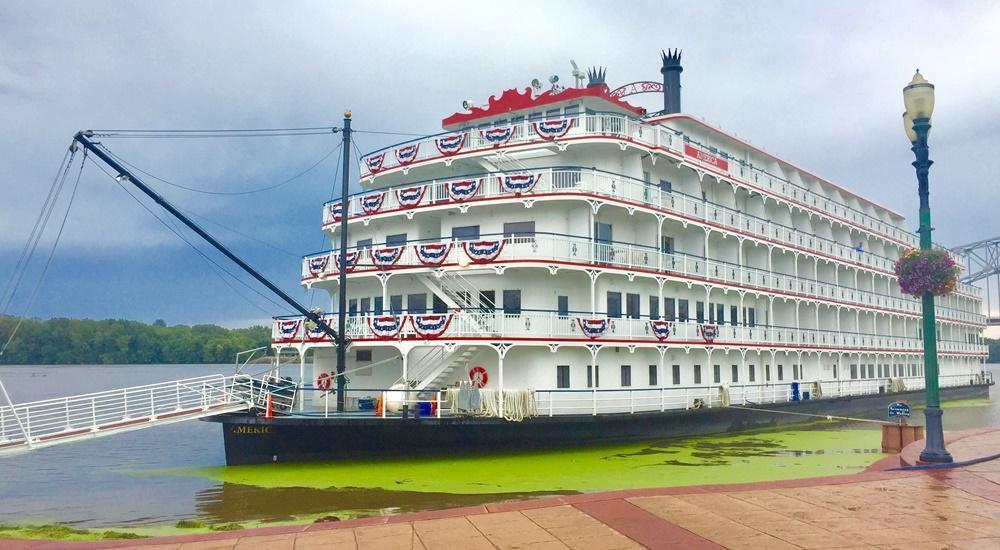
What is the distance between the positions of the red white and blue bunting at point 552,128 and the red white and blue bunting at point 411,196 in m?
4.52

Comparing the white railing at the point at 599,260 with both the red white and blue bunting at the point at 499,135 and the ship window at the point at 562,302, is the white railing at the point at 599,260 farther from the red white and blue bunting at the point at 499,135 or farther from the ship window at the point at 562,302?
the red white and blue bunting at the point at 499,135

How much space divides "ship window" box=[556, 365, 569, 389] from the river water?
85.0 inches

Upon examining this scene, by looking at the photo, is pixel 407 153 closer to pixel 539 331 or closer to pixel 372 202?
pixel 372 202

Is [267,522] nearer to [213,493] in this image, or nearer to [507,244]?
[213,493]

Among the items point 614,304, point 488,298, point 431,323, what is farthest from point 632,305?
point 431,323

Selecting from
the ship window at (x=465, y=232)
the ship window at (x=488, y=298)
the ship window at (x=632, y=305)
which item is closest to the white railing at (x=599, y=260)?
the ship window at (x=488, y=298)

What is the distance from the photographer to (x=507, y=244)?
22906 millimetres

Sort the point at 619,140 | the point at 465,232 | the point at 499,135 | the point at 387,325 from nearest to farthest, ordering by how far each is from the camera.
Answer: the point at 387,325
the point at 619,140
the point at 465,232
the point at 499,135

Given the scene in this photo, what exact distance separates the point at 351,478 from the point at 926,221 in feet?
46.6

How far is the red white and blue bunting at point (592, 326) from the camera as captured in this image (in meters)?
22.7

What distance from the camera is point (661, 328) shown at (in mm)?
25000

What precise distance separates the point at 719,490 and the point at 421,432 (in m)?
10.4

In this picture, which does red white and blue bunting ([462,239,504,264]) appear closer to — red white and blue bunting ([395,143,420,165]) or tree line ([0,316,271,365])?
red white and blue bunting ([395,143,420,165])

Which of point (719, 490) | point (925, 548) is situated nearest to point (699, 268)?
point (719, 490)
